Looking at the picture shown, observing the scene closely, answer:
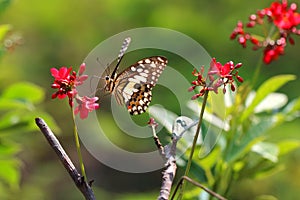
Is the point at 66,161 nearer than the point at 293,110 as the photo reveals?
Yes

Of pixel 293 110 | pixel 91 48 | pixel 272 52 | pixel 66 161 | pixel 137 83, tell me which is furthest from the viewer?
pixel 91 48

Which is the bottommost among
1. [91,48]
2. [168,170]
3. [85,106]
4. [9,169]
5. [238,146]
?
[168,170]

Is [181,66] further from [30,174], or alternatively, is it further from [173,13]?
[30,174]

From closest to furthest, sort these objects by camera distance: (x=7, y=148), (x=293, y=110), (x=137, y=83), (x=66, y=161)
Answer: (x=66, y=161)
(x=137, y=83)
(x=293, y=110)
(x=7, y=148)

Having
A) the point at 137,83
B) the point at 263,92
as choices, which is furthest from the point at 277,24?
the point at 137,83

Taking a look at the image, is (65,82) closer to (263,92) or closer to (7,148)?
(263,92)

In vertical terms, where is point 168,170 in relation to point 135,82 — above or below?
below

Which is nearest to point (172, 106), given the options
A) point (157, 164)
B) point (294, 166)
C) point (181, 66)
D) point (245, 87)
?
point (181, 66)
